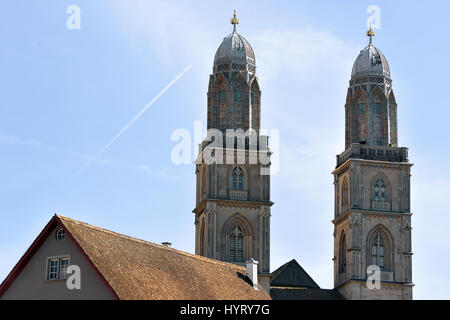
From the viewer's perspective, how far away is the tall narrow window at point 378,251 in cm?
10006

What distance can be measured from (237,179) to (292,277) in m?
10.2

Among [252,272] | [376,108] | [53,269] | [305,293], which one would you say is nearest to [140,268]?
[53,269]

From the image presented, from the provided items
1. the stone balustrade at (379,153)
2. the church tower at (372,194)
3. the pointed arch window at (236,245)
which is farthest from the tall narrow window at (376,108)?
the pointed arch window at (236,245)

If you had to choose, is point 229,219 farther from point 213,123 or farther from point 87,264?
point 87,264

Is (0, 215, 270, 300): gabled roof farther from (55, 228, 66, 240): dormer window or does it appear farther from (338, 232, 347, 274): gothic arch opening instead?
(338, 232, 347, 274): gothic arch opening

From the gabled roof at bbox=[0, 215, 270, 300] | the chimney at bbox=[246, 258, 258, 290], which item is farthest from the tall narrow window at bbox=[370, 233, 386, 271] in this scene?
the gabled roof at bbox=[0, 215, 270, 300]

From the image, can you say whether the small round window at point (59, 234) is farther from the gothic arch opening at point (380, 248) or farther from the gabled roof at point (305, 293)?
the gothic arch opening at point (380, 248)

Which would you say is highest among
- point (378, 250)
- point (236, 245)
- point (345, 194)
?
point (345, 194)

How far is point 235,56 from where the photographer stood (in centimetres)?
10219

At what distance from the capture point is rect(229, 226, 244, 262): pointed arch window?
97812mm

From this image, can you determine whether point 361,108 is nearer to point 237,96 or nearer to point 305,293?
point 237,96

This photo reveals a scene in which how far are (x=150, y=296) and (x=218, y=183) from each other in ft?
149

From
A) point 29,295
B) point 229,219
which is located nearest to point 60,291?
point 29,295

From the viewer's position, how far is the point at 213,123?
329ft
